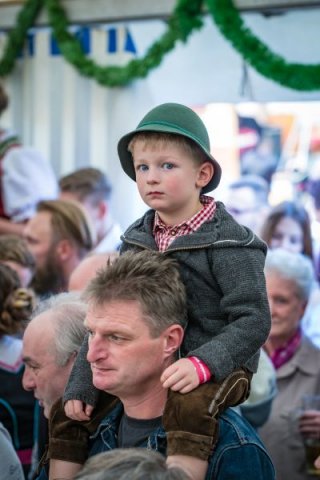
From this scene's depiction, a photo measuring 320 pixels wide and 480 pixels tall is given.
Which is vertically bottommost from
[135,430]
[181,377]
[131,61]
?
[135,430]

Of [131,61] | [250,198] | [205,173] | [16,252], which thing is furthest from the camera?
[131,61]

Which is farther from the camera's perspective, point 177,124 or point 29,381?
point 29,381

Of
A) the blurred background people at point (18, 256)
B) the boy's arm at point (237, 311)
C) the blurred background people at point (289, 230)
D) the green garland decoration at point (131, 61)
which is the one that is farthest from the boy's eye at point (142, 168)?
the green garland decoration at point (131, 61)

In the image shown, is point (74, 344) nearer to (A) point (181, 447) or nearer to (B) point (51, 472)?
(B) point (51, 472)

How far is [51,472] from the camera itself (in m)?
2.41

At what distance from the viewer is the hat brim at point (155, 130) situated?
221cm

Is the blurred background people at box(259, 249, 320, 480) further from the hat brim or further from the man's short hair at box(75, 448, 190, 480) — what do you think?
the man's short hair at box(75, 448, 190, 480)

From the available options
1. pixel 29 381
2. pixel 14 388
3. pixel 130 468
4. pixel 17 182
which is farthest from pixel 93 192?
pixel 130 468

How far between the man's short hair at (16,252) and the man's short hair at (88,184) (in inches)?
39.7

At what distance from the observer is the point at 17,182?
212 inches

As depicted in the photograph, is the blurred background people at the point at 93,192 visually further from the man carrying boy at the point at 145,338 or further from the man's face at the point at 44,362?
the man carrying boy at the point at 145,338

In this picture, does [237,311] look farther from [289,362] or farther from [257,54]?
[257,54]

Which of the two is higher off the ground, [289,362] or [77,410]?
[77,410]

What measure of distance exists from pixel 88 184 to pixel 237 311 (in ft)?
11.0
